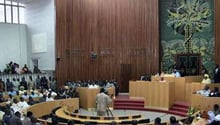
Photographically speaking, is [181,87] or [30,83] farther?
[30,83]

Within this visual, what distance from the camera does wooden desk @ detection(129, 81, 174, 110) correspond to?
1473cm

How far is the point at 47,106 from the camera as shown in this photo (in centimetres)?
1298

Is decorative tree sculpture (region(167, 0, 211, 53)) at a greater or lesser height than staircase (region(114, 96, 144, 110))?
greater

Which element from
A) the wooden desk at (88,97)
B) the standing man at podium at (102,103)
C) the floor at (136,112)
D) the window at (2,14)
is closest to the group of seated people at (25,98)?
the wooden desk at (88,97)

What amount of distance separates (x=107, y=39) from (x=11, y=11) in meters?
7.10

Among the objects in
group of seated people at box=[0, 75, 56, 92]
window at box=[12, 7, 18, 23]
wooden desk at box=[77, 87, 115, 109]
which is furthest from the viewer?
window at box=[12, 7, 18, 23]

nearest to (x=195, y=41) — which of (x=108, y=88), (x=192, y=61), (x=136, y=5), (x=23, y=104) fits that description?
(x=192, y=61)

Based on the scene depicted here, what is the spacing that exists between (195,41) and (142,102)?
17.0 feet

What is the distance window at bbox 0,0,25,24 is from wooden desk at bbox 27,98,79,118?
33.4ft

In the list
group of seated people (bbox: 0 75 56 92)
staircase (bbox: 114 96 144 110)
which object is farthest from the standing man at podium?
group of seated people (bbox: 0 75 56 92)

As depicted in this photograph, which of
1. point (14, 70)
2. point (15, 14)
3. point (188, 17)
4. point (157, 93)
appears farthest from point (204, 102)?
point (15, 14)

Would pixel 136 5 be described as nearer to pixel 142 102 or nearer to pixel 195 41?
pixel 195 41

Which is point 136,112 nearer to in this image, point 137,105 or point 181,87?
point 137,105

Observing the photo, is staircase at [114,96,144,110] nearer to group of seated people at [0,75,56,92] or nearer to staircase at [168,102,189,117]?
staircase at [168,102,189,117]
